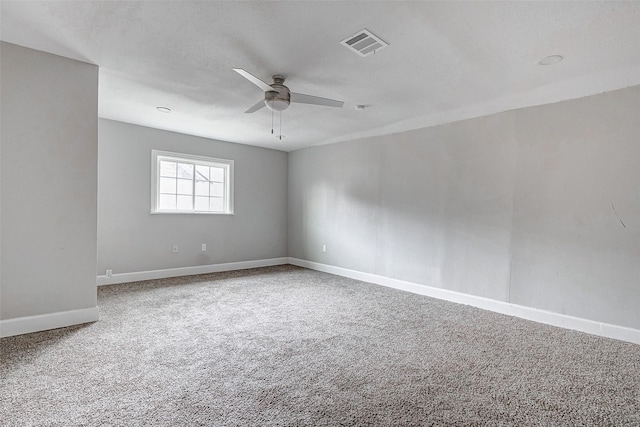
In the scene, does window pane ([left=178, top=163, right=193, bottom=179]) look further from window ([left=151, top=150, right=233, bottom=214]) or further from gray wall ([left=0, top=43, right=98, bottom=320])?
gray wall ([left=0, top=43, right=98, bottom=320])

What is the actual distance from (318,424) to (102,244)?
4.42 meters

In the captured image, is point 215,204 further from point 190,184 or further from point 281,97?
point 281,97

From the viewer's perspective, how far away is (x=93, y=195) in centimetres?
309

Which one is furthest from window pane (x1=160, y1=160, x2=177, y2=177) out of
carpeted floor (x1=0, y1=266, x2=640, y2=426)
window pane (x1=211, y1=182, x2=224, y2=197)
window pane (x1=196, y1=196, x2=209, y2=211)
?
carpeted floor (x1=0, y1=266, x2=640, y2=426)

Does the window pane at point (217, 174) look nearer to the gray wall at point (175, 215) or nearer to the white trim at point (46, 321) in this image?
the gray wall at point (175, 215)

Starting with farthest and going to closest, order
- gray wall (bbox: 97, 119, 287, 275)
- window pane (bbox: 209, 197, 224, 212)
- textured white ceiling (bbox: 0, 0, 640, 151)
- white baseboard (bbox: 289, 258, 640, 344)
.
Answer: window pane (bbox: 209, 197, 224, 212) < gray wall (bbox: 97, 119, 287, 275) < white baseboard (bbox: 289, 258, 640, 344) < textured white ceiling (bbox: 0, 0, 640, 151)

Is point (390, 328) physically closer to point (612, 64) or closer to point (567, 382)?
point (567, 382)

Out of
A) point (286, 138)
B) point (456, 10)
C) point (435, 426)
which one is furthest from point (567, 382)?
point (286, 138)

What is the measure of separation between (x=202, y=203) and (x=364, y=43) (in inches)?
169

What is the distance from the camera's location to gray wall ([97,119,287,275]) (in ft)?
15.4

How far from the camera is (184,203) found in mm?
5539

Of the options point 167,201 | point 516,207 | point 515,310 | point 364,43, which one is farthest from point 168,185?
point 515,310

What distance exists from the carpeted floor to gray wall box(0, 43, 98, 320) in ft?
1.29

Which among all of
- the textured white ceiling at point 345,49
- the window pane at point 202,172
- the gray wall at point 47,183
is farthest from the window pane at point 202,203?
the gray wall at point 47,183
